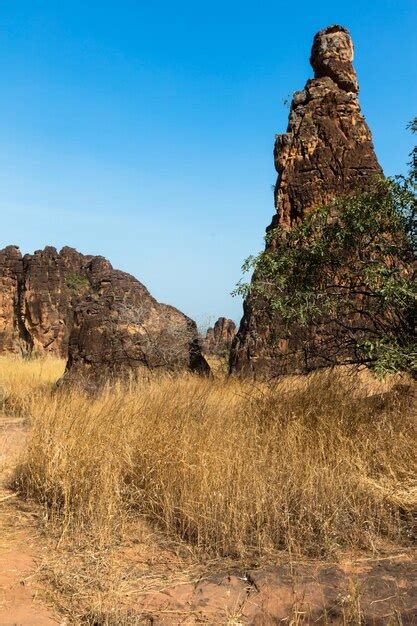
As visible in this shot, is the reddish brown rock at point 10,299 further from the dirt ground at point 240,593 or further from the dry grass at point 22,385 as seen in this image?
the dirt ground at point 240,593

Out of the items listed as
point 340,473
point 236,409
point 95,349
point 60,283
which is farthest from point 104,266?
point 340,473

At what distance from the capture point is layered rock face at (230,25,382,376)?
12.5m

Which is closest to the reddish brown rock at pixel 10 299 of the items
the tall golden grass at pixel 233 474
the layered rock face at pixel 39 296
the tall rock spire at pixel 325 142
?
the layered rock face at pixel 39 296

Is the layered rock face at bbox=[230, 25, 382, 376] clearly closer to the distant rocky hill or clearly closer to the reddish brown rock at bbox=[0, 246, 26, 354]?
the distant rocky hill

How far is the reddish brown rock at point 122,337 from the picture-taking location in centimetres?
1121

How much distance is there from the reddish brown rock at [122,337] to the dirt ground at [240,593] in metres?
7.30

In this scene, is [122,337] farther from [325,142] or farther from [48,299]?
[48,299]

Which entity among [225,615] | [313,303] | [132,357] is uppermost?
[313,303]

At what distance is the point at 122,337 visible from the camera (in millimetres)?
11391

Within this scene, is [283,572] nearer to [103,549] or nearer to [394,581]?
[394,581]

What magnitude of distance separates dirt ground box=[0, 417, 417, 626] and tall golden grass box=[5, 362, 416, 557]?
0.25 metres

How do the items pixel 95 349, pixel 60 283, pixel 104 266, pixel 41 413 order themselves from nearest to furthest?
1. pixel 41 413
2. pixel 95 349
3. pixel 60 283
4. pixel 104 266

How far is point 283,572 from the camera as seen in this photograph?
3.53 m

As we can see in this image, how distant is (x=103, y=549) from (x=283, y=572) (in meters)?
1.27
